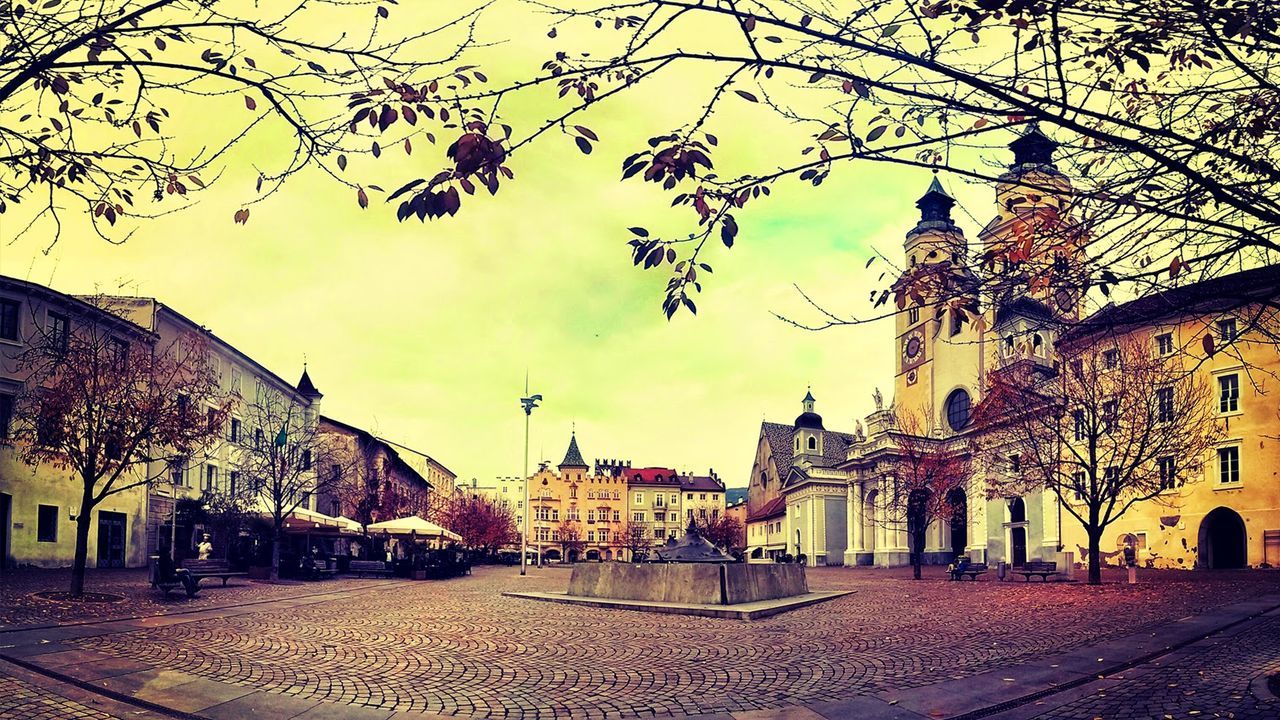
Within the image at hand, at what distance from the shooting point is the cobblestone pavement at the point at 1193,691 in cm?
798

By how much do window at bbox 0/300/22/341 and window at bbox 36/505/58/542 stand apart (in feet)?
20.8

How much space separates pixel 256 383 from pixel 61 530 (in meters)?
22.4

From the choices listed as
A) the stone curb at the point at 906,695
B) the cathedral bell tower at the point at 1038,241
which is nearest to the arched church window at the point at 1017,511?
the stone curb at the point at 906,695

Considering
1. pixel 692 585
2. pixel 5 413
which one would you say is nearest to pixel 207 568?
pixel 692 585

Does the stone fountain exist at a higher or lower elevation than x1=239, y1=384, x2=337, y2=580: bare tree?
lower

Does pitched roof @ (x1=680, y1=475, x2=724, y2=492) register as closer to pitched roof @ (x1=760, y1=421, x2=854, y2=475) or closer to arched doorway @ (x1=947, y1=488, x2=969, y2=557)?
pitched roof @ (x1=760, y1=421, x2=854, y2=475)

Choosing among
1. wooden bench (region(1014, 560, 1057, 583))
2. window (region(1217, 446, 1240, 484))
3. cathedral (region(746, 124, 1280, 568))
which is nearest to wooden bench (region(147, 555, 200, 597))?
cathedral (region(746, 124, 1280, 568))

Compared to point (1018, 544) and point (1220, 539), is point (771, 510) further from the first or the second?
point (1220, 539)

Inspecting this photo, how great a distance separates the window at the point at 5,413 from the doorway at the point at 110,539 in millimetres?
5804

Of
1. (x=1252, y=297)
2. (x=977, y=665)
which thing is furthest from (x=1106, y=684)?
(x=1252, y=297)

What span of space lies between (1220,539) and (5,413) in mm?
49582

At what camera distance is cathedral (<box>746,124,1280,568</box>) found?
6.91 metres

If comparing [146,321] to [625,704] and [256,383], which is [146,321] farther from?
[625,704]

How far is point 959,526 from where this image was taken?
6006 cm
